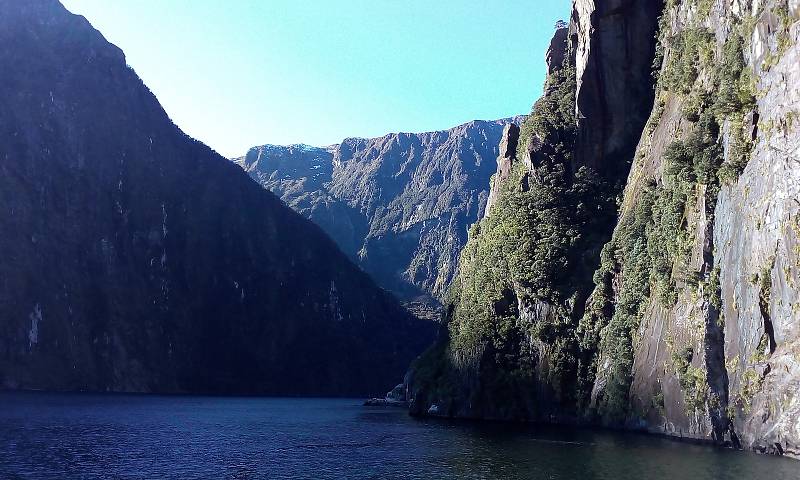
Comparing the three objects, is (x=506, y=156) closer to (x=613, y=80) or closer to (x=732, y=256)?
(x=613, y=80)

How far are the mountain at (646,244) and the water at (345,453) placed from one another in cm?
532

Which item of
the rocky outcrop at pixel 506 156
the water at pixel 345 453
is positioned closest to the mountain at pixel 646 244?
the rocky outcrop at pixel 506 156

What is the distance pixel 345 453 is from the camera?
55.4 m

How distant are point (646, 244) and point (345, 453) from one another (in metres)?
37.2

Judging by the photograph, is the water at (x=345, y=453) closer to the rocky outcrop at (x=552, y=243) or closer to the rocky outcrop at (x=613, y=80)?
the rocky outcrop at (x=552, y=243)

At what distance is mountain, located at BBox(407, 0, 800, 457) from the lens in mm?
49625

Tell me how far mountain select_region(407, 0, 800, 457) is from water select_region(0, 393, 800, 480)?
17.5 feet

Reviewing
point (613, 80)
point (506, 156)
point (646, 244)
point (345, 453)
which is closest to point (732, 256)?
point (646, 244)

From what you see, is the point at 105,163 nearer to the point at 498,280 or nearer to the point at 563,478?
the point at 498,280

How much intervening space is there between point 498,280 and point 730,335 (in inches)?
1706

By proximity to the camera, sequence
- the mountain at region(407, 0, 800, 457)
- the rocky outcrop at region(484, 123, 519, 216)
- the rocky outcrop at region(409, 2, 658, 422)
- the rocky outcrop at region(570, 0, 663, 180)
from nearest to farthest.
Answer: the mountain at region(407, 0, 800, 457) < the rocky outcrop at region(409, 2, 658, 422) < the rocky outcrop at region(570, 0, 663, 180) < the rocky outcrop at region(484, 123, 519, 216)

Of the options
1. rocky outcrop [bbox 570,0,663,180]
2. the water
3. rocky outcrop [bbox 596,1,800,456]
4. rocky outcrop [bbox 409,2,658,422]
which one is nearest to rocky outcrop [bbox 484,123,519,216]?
rocky outcrop [bbox 409,2,658,422]

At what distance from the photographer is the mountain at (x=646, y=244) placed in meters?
49.6

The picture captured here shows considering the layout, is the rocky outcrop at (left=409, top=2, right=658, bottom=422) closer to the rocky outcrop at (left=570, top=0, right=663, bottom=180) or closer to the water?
the rocky outcrop at (left=570, top=0, right=663, bottom=180)
